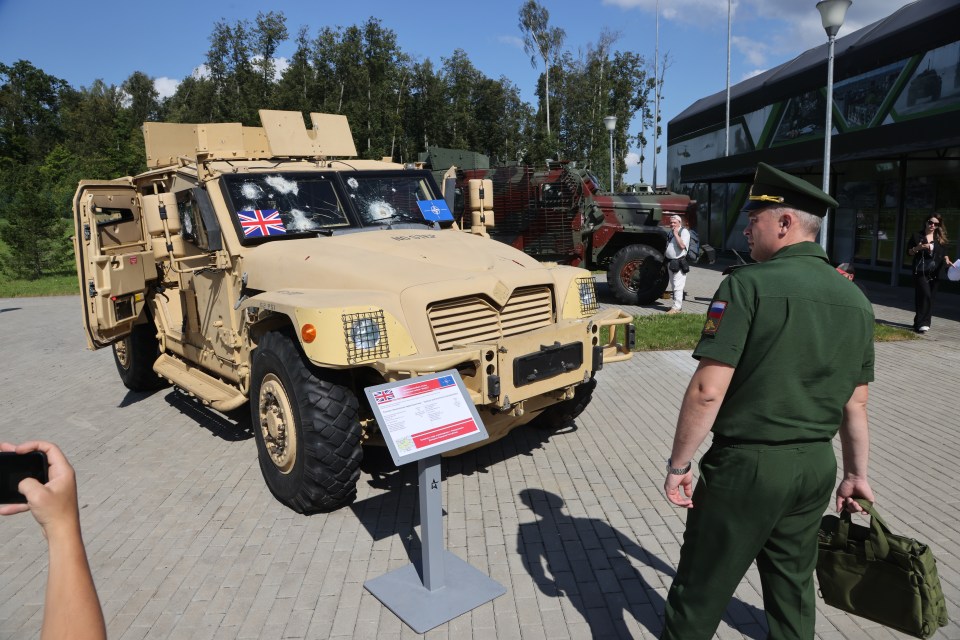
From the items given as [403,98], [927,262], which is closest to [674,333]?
[927,262]

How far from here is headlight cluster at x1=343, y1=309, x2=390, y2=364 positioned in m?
3.72

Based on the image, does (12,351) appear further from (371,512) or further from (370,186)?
(371,512)

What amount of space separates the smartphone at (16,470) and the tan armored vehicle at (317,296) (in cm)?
236

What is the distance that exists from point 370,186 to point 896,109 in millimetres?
15039

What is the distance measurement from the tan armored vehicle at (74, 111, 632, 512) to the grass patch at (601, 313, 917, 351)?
157 inches

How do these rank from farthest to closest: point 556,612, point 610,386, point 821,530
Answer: point 610,386 → point 556,612 → point 821,530

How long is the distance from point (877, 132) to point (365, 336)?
12687 mm

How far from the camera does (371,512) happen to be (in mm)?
4457

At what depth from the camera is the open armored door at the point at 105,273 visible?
6.30 m

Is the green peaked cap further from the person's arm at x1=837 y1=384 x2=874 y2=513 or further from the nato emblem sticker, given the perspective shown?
the nato emblem sticker

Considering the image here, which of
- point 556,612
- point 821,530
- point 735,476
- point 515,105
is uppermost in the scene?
point 515,105

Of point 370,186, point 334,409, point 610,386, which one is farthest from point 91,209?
point 610,386

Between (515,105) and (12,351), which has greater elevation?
(515,105)

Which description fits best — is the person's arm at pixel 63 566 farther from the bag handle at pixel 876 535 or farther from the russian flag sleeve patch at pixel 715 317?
the bag handle at pixel 876 535
